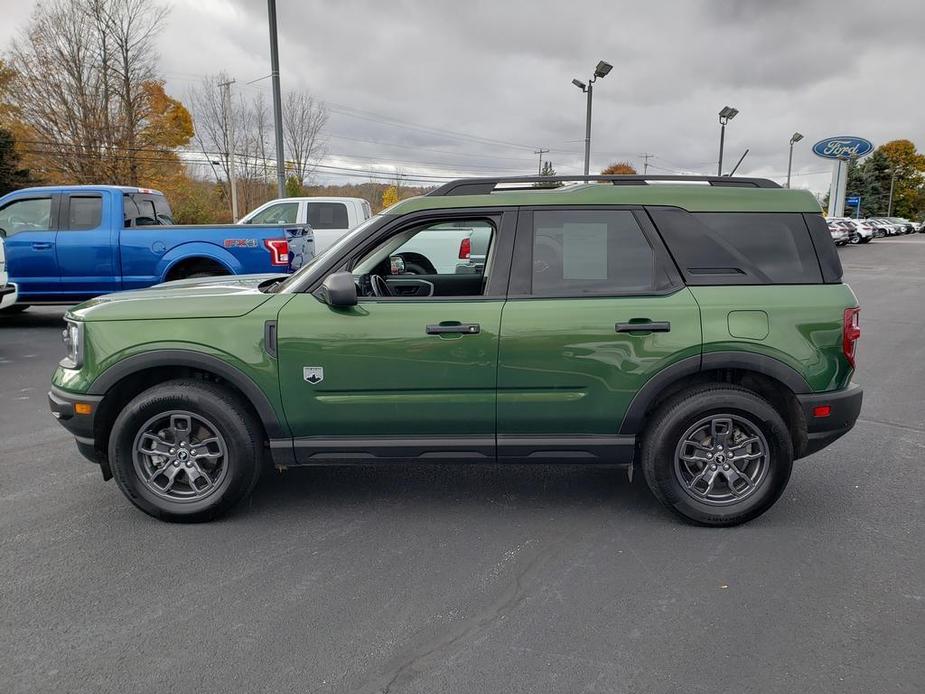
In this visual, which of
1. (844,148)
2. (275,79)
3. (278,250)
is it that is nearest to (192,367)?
(278,250)

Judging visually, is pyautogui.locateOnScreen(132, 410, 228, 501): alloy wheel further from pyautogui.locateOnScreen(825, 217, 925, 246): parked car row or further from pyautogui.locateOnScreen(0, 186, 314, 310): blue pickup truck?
pyautogui.locateOnScreen(825, 217, 925, 246): parked car row

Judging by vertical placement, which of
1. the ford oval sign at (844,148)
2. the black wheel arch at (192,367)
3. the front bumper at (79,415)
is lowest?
the front bumper at (79,415)

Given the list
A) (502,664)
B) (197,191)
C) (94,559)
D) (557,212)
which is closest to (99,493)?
(94,559)

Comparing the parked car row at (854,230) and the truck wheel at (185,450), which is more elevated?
the parked car row at (854,230)

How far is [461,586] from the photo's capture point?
325cm

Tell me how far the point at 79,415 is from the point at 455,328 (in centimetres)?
215

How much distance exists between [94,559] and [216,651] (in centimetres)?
118

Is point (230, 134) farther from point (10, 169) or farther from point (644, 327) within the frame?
point (644, 327)

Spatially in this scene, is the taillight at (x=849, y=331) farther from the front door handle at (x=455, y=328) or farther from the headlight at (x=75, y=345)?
the headlight at (x=75, y=345)

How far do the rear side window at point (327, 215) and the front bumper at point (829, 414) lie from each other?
36.0 ft

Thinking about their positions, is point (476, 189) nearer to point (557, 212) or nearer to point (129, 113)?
point (557, 212)

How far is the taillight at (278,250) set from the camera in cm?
917

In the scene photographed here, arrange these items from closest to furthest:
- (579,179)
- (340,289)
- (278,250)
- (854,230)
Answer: (340,289), (579,179), (278,250), (854,230)

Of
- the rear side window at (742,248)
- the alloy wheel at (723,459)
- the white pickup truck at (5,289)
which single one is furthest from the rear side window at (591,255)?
the white pickup truck at (5,289)
